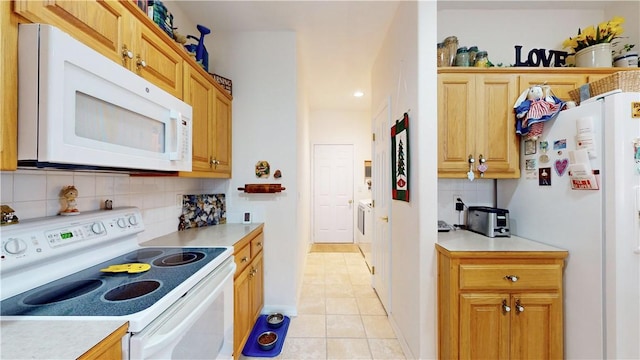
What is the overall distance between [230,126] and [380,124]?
62.6 inches

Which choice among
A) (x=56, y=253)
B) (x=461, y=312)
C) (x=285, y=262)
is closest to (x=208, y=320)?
(x=56, y=253)

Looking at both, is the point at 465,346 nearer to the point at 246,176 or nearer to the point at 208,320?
the point at 208,320

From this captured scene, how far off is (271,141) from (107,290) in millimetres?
1696

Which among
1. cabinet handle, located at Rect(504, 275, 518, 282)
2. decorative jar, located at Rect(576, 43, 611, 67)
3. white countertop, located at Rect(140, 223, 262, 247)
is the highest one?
decorative jar, located at Rect(576, 43, 611, 67)

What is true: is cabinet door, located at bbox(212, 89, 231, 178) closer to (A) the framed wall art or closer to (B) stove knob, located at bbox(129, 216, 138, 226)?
(B) stove knob, located at bbox(129, 216, 138, 226)

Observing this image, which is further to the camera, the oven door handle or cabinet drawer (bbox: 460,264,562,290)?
cabinet drawer (bbox: 460,264,562,290)

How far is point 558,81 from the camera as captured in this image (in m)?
1.82

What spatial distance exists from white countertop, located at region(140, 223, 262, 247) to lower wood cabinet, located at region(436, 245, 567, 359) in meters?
1.46

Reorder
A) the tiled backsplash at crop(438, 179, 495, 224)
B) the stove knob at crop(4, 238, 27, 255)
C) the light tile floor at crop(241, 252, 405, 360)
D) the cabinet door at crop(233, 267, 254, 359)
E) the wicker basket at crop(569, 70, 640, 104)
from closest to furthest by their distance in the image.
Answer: the stove knob at crop(4, 238, 27, 255), the wicker basket at crop(569, 70, 640, 104), the cabinet door at crop(233, 267, 254, 359), the light tile floor at crop(241, 252, 405, 360), the tiled backsplash at crop(438, 179, 495, 224)

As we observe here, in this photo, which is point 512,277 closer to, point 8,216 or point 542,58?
point 542,58

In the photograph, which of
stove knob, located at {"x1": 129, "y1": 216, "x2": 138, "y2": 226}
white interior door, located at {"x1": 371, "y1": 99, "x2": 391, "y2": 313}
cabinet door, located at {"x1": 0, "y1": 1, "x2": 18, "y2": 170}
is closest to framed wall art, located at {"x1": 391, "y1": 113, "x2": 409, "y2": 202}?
white interior door, located at {"x1": 371, "y1": 99, "x2": 391, "y2": 313}

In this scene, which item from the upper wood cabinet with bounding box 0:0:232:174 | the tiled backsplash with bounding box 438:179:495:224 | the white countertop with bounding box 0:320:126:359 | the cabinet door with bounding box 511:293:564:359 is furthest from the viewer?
the tiled backsplash with bounding box 438:179:495:224

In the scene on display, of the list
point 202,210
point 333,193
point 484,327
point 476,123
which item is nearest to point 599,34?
point 476,123

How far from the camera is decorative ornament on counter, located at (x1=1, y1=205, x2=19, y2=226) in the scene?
0.91 metres
